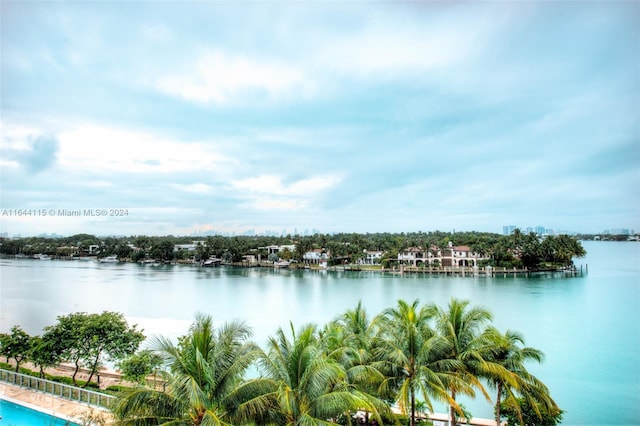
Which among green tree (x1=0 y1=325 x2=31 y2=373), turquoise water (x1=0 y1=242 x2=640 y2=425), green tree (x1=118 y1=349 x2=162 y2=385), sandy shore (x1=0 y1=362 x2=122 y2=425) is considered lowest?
turquoise water (x1=0 y1=242 x2=640 y2=425)

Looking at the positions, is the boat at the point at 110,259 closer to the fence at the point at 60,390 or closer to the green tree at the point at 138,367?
the fence at the point at 60,390

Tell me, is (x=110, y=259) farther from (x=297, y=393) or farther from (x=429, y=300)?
(x=297, y=393)

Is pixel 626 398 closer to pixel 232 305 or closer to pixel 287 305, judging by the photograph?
pixel 287 305

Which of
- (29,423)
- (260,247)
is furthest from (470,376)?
(260,247)

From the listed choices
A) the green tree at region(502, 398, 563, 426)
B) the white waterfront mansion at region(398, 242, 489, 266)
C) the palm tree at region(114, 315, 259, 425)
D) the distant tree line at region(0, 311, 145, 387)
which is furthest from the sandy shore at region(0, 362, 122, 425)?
the white waterfront mansion at region(398, 242, 489, 266)

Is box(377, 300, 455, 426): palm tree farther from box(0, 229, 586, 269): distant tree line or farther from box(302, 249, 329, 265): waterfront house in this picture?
box(302, 249, 329, 265): waterfront house

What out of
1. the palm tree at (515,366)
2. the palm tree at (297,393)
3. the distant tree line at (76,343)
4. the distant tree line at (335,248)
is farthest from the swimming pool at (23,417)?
the distant tree line at (335,248)
